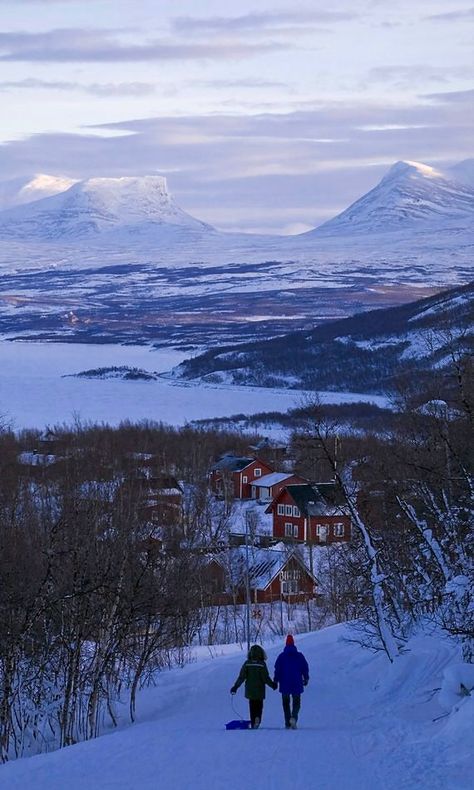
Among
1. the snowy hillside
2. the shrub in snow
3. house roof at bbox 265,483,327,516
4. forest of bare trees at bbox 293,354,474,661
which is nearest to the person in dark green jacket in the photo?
the shrub in snow

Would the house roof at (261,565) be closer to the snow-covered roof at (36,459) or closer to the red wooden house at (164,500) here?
the red wooden house at (164,500)

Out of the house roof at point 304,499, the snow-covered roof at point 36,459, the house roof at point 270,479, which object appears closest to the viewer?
the house roof at point 304,499

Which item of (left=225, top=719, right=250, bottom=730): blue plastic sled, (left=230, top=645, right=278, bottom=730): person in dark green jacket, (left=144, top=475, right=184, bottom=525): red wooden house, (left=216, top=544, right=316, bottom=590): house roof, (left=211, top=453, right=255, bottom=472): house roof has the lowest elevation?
(left=216, top=544, right=316, bottom=590): house roof

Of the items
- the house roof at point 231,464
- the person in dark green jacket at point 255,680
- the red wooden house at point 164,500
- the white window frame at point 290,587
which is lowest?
the white window frame at point 290,587

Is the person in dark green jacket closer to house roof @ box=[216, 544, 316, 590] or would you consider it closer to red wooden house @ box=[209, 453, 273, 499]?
house roof @ box=[216, 544, 316, 590]

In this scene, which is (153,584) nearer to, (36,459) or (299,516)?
(299,516)

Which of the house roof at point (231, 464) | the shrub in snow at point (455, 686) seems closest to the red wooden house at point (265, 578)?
the house roof at point (231, 464)

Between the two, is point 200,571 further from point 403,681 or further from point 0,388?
point 0,388

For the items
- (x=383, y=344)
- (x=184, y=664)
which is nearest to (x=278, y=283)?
(x=383, y=344)
